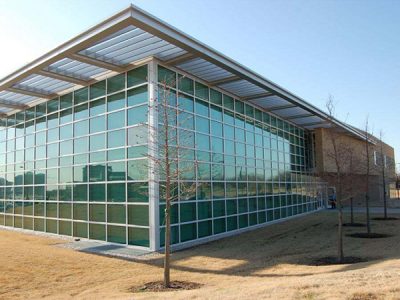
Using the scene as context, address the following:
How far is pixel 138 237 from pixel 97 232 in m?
2.91

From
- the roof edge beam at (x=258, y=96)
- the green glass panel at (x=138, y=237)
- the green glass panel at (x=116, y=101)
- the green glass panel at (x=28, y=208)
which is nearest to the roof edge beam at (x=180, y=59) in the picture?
the green glass panel at (x=116, y=101)

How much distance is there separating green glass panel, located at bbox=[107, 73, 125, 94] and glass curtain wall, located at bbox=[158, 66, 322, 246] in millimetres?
1938

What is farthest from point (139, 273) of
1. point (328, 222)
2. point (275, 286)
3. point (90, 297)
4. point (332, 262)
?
point (328, 222)

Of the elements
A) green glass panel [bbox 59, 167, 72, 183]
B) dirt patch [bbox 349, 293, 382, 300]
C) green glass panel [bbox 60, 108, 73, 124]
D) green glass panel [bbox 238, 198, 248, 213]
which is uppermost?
green glass panel [bbox 60, 108, 73, 124]

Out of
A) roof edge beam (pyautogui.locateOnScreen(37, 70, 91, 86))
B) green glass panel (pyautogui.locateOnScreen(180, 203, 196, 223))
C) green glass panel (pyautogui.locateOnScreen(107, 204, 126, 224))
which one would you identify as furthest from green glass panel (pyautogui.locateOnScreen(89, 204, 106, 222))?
roof edge beam (pyautogui.locateOnScreen(37, 70, 91, 86))

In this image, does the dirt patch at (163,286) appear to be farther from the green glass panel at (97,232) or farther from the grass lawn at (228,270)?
A: the green glass panel at (97,232)

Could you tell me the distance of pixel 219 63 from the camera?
15898 millimetres

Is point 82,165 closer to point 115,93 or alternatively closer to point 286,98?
point 115,93

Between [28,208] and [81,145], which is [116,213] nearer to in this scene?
[81,145]

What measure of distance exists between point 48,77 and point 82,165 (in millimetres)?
4364

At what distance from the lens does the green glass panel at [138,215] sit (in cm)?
1550

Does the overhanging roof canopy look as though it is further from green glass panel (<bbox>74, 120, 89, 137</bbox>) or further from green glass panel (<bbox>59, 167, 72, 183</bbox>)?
green glass panel (<bbox>59, 167, 72, 183</bbox>)

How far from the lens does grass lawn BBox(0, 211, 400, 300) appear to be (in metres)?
7.58

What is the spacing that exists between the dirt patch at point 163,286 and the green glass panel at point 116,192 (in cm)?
647
